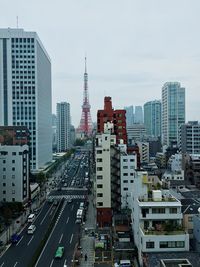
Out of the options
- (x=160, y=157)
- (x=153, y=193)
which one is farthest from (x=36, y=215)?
(x=160, y=157)

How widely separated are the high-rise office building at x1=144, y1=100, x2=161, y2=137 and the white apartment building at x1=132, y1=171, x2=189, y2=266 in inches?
4015

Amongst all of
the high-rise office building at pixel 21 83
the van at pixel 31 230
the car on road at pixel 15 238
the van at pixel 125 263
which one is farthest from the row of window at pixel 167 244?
the high-rise office building at pixel 21 83

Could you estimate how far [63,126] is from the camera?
421ft

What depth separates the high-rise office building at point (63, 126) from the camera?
128250 millimetres

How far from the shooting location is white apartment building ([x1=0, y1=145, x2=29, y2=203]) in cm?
3825

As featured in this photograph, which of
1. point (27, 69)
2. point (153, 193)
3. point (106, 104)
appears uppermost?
point (27, 69)

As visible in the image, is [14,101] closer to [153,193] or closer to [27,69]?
[27,69]

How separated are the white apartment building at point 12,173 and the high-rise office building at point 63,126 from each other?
3515 inches

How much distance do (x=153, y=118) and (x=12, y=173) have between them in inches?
3788

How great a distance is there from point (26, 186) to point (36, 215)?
4.98m

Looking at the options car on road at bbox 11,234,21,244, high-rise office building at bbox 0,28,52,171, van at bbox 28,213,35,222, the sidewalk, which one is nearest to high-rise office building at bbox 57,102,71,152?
high-rise office building at bbox 0,28,52,171

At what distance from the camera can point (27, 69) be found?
63.7 m

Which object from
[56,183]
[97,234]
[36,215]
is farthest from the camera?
[56,183]

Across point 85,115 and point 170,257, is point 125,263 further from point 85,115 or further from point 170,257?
point 85,115
